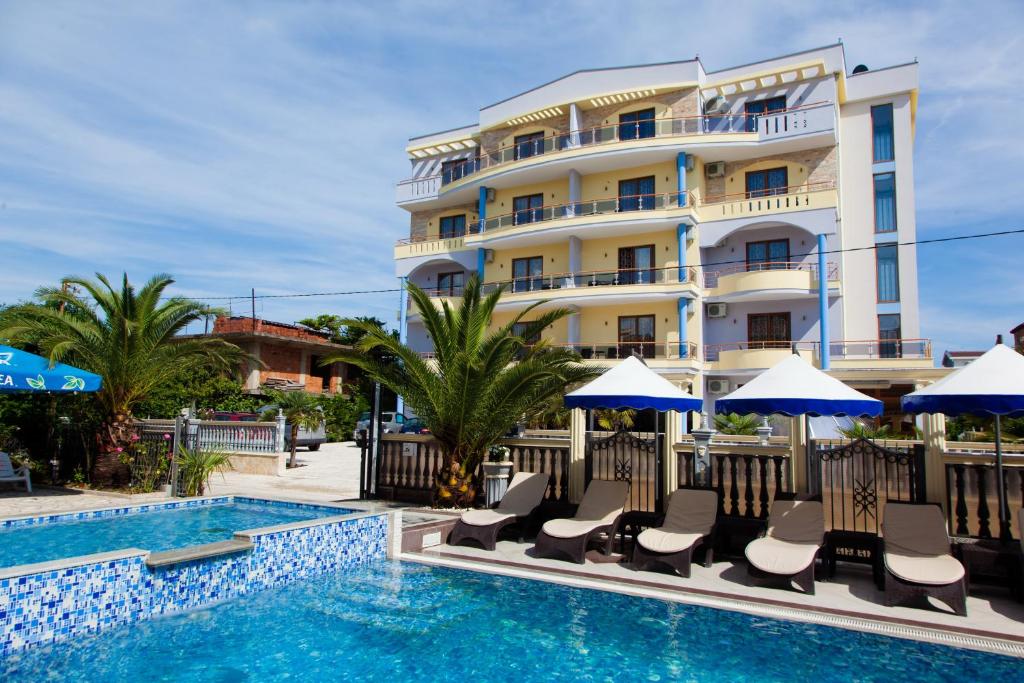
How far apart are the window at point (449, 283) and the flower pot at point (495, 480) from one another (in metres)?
23.1

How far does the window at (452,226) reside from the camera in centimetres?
3397

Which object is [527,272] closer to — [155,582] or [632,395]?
[632,395]

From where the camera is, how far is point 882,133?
26969 mm

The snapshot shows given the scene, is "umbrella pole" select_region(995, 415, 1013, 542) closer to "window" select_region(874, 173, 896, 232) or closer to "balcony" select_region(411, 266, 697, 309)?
"balcony" select_region(411, 266, 697, 309)

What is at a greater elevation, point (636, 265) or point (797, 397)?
point (636, 265)

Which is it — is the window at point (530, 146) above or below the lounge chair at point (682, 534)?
above

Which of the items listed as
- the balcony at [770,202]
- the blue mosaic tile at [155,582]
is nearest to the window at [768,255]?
the balcony at [770,202]

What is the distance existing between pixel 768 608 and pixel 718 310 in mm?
21550

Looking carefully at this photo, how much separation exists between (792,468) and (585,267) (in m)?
21.6

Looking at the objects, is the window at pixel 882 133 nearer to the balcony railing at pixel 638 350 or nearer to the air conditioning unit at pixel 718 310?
the air conditioning unit at pixel 718 310

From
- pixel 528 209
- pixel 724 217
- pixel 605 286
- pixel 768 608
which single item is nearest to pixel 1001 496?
pixel 768 608

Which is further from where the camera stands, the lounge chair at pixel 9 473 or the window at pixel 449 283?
the window at pixel 449 283

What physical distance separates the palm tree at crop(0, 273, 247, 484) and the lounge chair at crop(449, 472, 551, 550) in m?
8.62

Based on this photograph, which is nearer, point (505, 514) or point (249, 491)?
point (505, 514)
